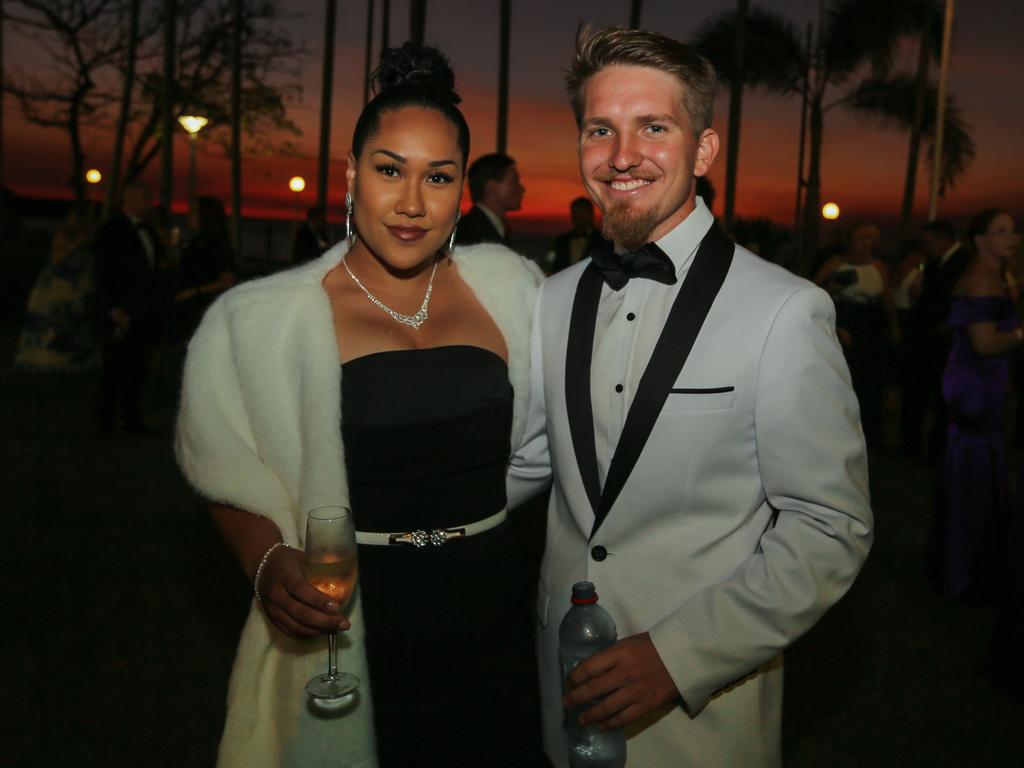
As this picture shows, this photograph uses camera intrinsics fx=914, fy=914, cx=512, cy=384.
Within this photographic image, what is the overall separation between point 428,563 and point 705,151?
1.22m

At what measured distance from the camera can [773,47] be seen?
72.2ft

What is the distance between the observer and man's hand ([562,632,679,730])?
1822 mm

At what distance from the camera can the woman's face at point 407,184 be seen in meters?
2.27

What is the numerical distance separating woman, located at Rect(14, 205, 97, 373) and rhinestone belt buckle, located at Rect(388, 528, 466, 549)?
422 inches

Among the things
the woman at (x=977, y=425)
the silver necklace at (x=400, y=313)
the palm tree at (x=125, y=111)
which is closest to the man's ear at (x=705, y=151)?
the silver necklace at (x=400, y=313)

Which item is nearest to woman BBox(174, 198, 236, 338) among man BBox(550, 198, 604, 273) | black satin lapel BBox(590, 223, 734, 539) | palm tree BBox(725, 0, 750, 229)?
man BBox(550, 198, 604, 273)

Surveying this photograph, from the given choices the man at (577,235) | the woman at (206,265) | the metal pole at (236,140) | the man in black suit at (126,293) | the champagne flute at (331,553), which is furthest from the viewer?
the metal pole at (236,140)

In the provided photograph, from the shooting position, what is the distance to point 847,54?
22.2 m

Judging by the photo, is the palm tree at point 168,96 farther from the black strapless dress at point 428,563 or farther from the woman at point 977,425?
the black strapless dress at point 428,563

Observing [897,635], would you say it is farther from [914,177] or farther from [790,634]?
[914,177]

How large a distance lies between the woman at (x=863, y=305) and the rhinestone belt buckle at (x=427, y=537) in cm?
669

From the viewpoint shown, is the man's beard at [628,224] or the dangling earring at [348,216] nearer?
the man's beard at [628,224]

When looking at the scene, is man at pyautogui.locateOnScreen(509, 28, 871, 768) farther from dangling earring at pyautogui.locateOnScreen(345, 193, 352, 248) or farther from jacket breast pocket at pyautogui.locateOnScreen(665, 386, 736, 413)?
dangling earring at pyautogui.locateOnScreen(345, 193, 352, 248)

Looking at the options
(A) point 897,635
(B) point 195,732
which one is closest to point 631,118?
(B) point 195,732
